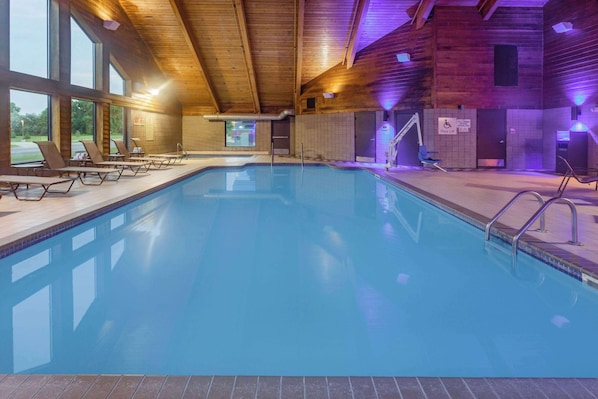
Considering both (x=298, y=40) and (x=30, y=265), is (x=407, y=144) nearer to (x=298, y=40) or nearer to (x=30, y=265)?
(x=298, y=40)

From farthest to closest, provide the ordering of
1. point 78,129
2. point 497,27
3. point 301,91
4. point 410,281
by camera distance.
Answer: point 301,91, point 497,27, point 78,129, point 410,281

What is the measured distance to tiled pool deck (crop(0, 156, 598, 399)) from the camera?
1.86 m

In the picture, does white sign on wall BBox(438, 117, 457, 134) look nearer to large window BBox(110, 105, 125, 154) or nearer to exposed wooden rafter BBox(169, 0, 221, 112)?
exposed wooden rafter BBox(169, 0, 221, 112)

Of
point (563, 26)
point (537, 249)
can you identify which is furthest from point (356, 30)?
point (537, 249)

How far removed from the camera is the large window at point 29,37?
8.72m

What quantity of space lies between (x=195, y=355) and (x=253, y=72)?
14.7 metres

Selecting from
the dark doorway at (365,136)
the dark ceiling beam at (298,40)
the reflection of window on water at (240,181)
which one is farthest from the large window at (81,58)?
A: the dark doorway at (365,136)

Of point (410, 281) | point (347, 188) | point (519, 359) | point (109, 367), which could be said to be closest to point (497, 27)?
point (347, 188)

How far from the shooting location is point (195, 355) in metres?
2.53

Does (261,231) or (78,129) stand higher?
(78,129)

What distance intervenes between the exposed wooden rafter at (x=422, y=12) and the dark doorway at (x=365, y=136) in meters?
2.93

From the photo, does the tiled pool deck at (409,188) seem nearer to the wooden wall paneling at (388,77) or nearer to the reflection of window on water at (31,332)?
the reflection of window on water at (31,332)

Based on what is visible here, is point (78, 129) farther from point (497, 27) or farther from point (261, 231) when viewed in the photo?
point (497, 27)

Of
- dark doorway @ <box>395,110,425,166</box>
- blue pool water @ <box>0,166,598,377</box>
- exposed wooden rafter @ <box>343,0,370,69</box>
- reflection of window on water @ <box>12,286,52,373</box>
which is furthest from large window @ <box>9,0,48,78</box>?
dark doorway @ <box>395,110,425,166</box>
